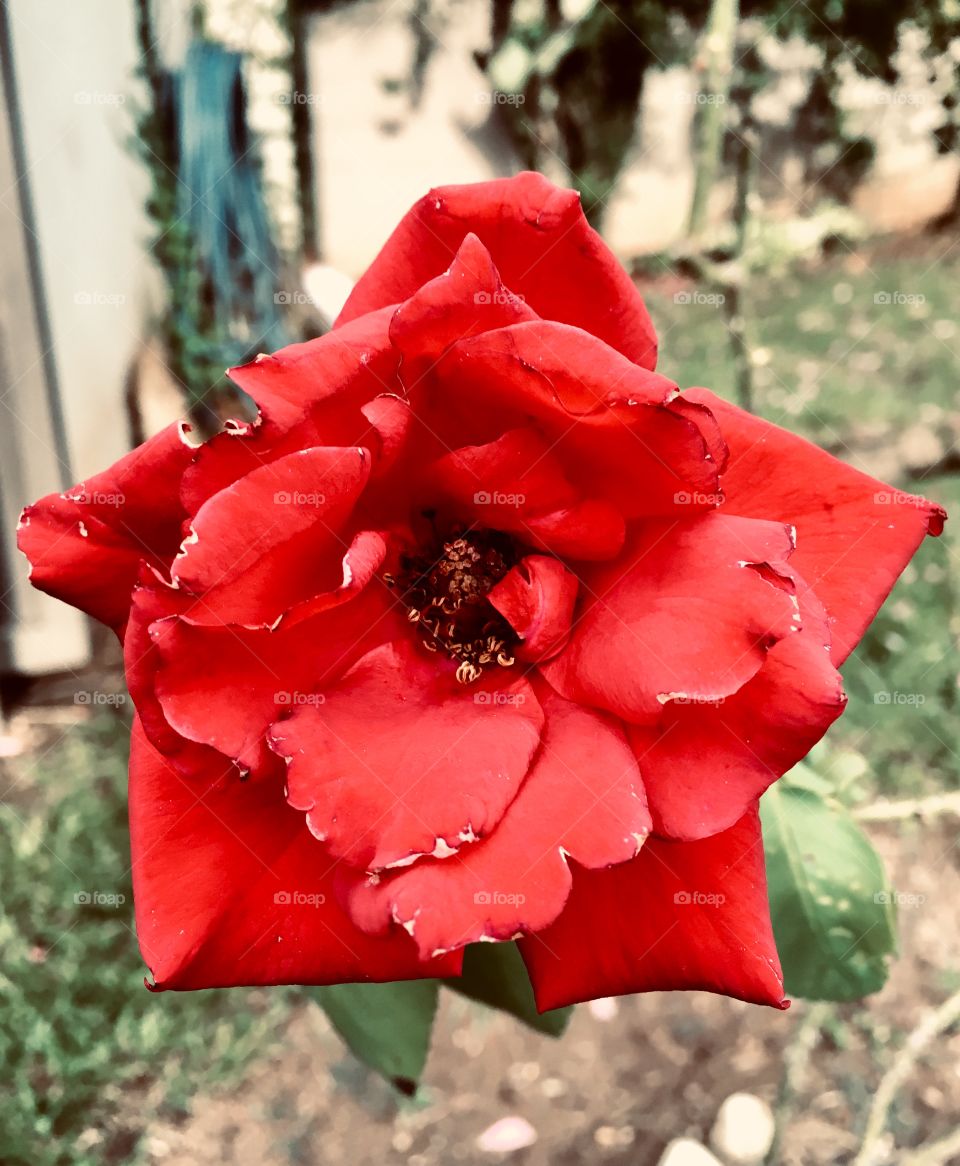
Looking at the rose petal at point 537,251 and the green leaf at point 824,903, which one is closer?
the rose petal at point 537,251

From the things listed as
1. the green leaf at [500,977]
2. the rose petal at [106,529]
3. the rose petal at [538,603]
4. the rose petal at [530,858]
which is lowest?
the green leaf at [500,977]

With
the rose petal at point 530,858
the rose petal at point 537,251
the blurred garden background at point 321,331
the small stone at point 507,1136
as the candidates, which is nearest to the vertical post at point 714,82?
the blurred garden background at point 321,331

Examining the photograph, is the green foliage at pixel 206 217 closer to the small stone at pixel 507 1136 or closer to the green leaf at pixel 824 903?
the small stone at pixel 507 1136

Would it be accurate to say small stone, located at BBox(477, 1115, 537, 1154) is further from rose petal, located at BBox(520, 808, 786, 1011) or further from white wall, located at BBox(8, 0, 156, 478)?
white wall, located at BBox(8, 0, 156, 478)

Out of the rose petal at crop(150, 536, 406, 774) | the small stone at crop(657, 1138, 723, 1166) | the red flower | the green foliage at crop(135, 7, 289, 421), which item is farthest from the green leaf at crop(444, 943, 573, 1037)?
the green foliage at crop(135, 7, 289, 421)

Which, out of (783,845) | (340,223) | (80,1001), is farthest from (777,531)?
(340,223)

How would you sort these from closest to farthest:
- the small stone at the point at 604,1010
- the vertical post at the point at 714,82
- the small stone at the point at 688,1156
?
1. the vertical post at the point at 714,82
2. the small stone at the point at 688,1156
3. the small stone at the point at 604,1010

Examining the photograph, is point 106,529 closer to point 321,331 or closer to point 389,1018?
Answer: point 389,1018
